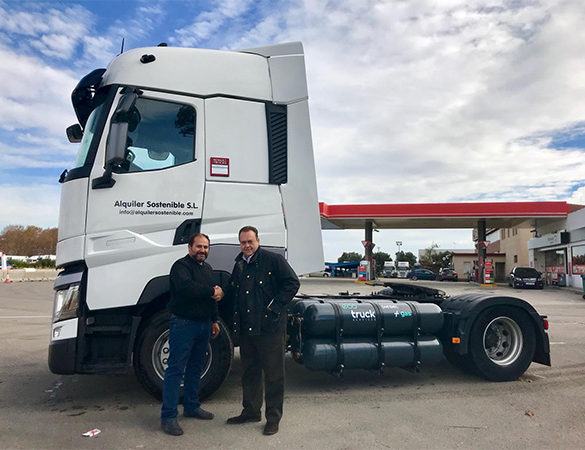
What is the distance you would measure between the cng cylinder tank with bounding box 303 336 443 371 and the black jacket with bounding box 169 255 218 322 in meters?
1.45

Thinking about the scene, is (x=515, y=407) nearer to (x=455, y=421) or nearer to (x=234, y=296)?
(x=455, y=421)

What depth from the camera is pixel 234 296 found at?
4.67 metres

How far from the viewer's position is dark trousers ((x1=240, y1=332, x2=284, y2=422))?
444 centimetres

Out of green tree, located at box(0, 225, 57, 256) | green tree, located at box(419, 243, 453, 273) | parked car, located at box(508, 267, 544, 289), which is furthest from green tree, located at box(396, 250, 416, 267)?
parked car, located at box(508, 267, 544, 289)

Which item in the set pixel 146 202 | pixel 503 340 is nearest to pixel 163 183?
pixel 146 202

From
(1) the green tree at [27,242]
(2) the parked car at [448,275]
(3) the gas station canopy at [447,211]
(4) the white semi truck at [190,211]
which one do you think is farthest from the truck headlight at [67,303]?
(1) the green tree at [27,242]

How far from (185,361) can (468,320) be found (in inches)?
138

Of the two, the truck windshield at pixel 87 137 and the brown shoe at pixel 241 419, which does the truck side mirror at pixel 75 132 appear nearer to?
the truck windshield at pixel 87 137

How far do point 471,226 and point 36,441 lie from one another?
133ft

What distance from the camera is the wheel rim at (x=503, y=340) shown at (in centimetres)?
626

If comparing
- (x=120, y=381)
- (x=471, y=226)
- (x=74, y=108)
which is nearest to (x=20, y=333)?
(x=120, y=381)

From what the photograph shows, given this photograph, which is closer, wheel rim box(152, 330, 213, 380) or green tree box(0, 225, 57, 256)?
wheel rim box(152, 330, 213, 380)

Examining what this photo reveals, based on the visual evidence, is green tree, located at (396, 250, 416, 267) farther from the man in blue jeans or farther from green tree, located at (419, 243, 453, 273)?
the man in blue jeans

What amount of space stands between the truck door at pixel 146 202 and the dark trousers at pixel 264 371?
1.17 meters
